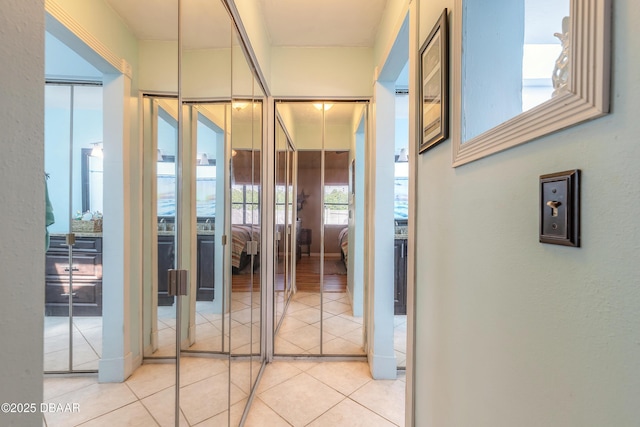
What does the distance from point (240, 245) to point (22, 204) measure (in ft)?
4.70

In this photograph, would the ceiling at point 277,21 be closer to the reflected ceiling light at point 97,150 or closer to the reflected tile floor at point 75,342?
the reflected ceiling light at point 97,150

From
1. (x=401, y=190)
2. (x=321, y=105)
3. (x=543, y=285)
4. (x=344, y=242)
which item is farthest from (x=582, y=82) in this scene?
(x=401, y=190)

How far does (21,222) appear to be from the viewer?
1.32 feet

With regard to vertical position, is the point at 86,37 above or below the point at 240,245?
above

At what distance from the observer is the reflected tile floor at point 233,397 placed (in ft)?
2.17

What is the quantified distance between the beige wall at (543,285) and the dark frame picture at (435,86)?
0.08 metres

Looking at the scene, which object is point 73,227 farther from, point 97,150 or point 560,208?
point 560,208

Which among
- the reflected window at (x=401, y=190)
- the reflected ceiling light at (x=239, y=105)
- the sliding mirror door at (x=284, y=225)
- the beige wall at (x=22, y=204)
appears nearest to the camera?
the beige wall at (x=22, y=204)

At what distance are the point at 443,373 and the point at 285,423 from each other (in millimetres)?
1243

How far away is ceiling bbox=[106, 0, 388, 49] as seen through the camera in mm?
830

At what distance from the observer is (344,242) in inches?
121

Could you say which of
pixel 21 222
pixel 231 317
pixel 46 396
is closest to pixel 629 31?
pixel 21 222

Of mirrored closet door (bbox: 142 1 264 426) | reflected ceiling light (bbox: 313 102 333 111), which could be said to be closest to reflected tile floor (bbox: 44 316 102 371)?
mirrored closet door (bbox: 142 1 264 426)

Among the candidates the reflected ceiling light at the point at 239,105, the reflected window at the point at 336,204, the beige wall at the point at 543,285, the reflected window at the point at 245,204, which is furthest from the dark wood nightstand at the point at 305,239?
the beige wall at the point at 543,285
